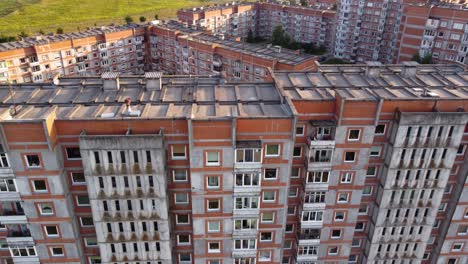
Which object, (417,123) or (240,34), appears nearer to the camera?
(417,123)

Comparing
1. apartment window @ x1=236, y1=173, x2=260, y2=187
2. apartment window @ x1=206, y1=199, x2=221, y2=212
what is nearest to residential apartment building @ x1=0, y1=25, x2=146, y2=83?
apartment window @ x1=206, y1=199, x2=221, y2=212

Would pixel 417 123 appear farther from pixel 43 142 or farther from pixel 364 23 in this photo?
pixel 364 23

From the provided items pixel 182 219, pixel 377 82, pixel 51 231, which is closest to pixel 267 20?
pixel 377 82

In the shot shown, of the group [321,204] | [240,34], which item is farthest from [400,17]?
[321,204]

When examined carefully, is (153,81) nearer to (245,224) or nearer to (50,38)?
(245,224)

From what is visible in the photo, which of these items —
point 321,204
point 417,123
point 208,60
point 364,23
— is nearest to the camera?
point 417,123

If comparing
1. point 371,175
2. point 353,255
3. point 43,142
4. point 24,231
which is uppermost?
point 43,142

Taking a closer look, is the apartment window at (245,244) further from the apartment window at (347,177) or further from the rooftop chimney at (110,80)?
the rooftop chimney at (110,80)
